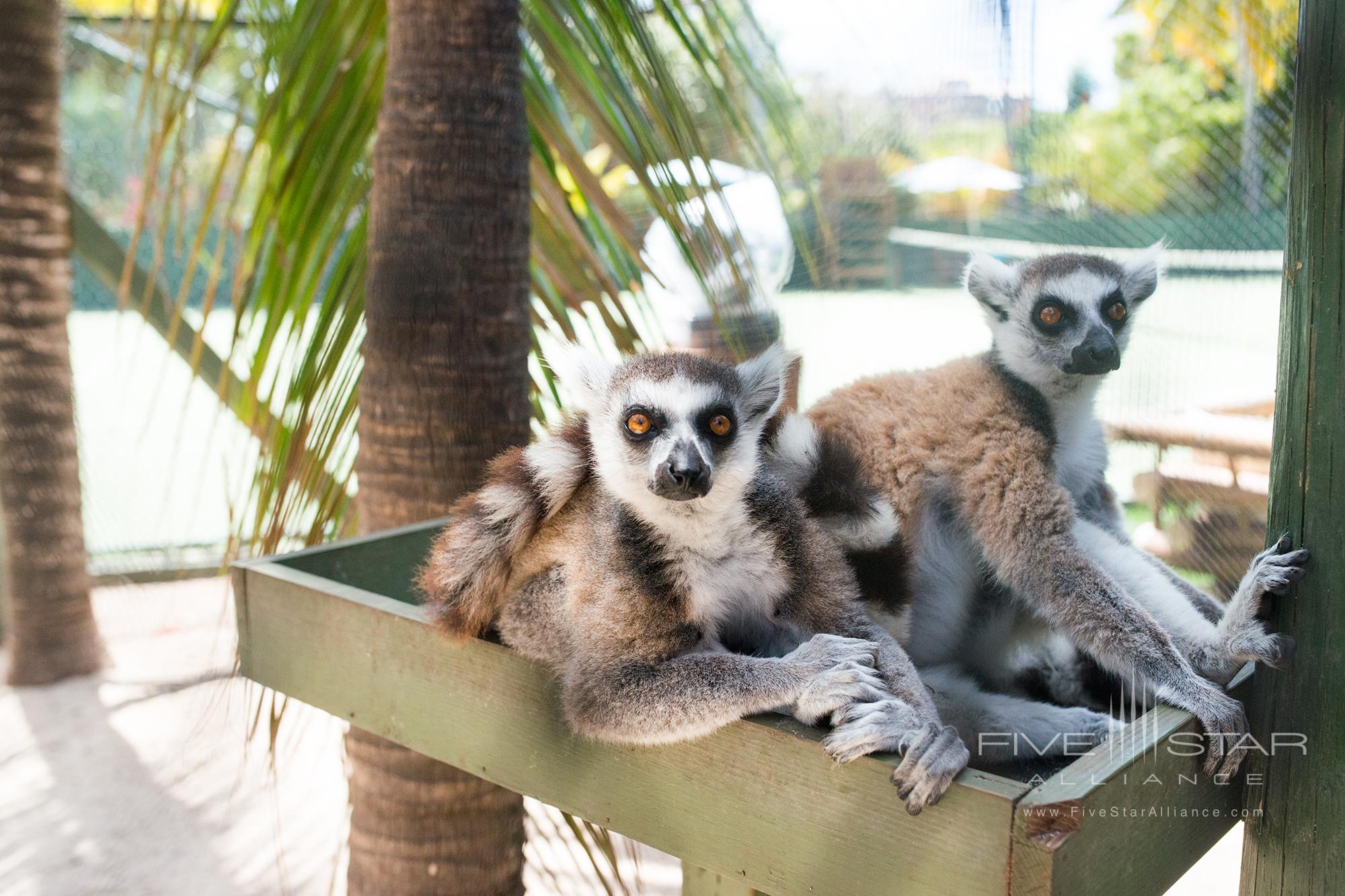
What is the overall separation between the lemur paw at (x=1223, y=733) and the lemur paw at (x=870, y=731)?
50cm

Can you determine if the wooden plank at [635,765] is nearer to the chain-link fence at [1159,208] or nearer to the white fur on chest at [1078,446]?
the white fur on chest at [1078,446]

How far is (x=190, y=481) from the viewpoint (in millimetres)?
8055

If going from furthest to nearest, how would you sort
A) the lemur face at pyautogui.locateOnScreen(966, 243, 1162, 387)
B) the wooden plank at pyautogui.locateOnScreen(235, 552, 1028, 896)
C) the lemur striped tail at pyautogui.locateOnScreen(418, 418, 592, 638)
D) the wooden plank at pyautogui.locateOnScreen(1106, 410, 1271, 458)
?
the wooden plank at pyautogui.locateOnScreen(1106, 410, 1271, 458)
the lemur face at pyautogui.locateOnScreen(966, 243, 1162, 387)
the lemur striped tail at pyautogui.locateOnScreen(418, 418, 592, 638)
the wooden plank at pyautogui.locateOnScreen(235, 552, 1028, 896)

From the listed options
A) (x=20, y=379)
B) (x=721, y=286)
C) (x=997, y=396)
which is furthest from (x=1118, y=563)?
(x=20, y=379)

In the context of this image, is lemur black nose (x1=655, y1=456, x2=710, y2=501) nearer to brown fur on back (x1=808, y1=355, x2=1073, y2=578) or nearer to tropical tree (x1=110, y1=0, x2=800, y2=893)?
brown fur on back (x1=808, y1=355, x2=1073, y2=578)

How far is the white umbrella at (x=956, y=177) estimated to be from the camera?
480 cm

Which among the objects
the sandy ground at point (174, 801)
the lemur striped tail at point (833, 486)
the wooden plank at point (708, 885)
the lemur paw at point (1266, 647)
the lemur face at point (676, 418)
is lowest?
the sandy ground at point (174, 801)

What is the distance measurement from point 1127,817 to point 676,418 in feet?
2.90

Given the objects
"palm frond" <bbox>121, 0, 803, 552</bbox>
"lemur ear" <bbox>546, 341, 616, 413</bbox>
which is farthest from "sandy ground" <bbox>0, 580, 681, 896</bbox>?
"lemur ear" <bbox>546, 341, 616, 413</bbox>

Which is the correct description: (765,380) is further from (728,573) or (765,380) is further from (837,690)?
(837,690)

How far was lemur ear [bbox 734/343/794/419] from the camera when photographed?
198 cm

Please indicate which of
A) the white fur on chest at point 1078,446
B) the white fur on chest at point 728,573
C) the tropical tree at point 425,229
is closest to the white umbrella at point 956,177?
the tropical tree at point 425,229

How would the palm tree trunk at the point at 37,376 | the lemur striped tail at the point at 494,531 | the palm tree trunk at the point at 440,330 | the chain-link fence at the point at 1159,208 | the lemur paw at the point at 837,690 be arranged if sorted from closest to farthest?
the lemur paw at the point at 837,690 < the lemur striped tail at the point at 494,531 < the palm tree trunk at the point at 440,330 < the chain-link fence at the point at 1159,208 < the palm tree trunk at the point at 37,376

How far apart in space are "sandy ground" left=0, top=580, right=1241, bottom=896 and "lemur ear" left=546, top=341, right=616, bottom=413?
2.40 metres
